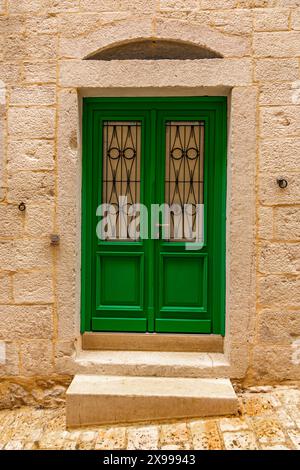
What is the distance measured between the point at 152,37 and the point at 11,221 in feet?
6.62

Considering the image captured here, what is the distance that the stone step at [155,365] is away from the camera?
323cm

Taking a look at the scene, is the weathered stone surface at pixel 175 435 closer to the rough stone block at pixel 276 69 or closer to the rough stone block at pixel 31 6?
the rough stone block at pixel 276 69

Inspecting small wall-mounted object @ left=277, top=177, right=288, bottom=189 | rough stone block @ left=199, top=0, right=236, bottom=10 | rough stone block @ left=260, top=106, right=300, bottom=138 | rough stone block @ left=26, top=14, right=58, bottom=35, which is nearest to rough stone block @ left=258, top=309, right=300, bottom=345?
small wall-mounted object @ left=277, top=177, right=288, bottom=189

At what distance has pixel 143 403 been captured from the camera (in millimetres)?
2951

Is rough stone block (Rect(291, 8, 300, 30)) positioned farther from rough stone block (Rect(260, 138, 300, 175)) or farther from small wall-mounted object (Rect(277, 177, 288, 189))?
small wall-mounted object (Rect(277, 177, 288, 189))

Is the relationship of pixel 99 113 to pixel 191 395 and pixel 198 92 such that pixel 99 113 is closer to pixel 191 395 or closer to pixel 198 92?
pixel 198 92

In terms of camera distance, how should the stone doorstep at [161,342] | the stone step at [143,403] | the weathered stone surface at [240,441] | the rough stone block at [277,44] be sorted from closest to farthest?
the weathered stone surface at [240,441] → the stone step at [143,403] → the rough stone block at [277,44] → the stone doorstep at [161,342]

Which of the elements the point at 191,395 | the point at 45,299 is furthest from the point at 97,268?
the point at 191,395

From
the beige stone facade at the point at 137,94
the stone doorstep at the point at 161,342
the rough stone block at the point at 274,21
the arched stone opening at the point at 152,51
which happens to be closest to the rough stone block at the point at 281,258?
the beige stone facade at the point at 137,94

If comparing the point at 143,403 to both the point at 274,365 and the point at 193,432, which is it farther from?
the point at 274,365

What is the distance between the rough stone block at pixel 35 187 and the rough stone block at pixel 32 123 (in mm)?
334

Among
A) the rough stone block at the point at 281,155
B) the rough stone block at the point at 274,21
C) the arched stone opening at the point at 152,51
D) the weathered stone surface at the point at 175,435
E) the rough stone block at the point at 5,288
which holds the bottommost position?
the weathered stone surface at the point at 175,435

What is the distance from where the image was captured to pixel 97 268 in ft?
11.5

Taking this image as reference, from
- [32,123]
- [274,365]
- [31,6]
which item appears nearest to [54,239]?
[32,123]
